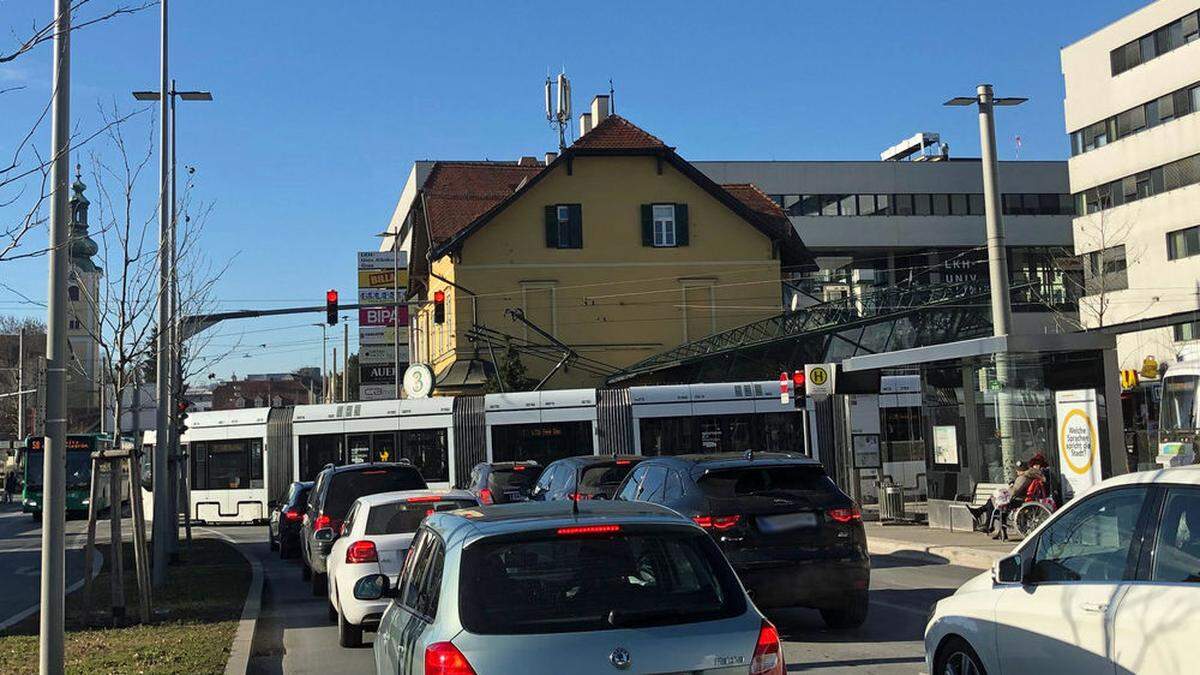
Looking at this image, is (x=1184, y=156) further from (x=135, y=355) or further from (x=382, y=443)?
(x=135, y=355)

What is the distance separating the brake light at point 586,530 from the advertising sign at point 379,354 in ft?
220

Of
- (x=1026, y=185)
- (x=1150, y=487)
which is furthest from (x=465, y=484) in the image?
(x=1026, y=185)

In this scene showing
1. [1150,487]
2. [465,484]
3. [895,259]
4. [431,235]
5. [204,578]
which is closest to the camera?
[1150,487]

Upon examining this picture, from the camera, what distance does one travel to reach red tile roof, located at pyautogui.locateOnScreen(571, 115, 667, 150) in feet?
152

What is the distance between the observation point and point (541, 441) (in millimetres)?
31016

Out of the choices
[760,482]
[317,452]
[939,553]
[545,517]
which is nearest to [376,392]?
[317,452]

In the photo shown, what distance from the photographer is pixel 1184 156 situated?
1845 inches

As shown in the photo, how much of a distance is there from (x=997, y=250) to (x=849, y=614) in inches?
457

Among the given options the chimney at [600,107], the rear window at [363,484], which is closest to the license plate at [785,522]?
the rear window at [363,484]

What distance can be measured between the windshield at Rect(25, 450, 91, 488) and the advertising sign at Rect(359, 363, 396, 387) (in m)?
28.7

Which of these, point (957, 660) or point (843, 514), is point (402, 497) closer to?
point (843, 514)

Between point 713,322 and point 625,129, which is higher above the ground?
point 625,129

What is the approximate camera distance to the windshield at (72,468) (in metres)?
41.5

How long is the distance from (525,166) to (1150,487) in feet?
167
